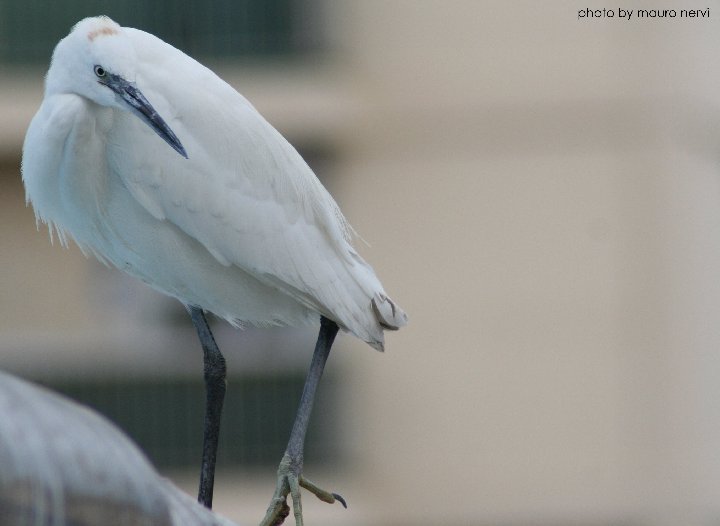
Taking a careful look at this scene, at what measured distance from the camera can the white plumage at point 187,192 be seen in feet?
7.15

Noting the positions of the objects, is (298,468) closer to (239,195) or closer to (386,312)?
(386,312)

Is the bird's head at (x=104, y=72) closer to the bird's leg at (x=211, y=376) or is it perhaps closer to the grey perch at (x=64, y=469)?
the bird's leg at (x=211, y=376)

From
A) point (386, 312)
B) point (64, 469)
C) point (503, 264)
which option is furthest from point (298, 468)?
point (503, 264)

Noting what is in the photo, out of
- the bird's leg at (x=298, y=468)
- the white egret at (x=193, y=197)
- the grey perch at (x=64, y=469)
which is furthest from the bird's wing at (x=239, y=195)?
the grey perch at (x=64, y=469)

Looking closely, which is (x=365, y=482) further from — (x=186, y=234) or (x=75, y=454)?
(x=75, y=454)

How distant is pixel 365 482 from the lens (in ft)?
17.7

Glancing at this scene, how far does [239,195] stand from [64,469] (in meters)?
1.09

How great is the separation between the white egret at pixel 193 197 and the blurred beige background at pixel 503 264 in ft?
9.40

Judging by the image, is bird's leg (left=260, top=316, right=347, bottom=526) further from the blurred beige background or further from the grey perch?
the blurred beige background

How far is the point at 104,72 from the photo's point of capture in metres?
2.12

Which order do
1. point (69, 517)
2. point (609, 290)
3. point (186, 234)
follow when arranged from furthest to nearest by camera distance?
point (609, 290), point (186, 234), point (69, 517)

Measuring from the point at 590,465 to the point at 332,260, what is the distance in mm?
3203

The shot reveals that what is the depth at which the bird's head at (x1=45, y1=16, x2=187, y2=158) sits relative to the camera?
2.10 metres

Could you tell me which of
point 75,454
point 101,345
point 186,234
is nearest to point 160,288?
point 186,234
